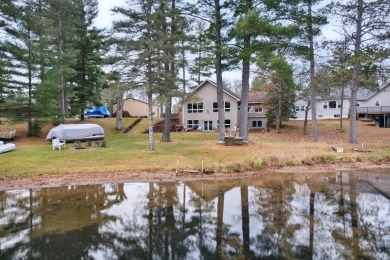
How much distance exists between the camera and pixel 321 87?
26.9 meters

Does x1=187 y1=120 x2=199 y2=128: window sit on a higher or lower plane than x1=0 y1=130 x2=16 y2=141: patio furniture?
higher

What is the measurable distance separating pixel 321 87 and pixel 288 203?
20893 mm

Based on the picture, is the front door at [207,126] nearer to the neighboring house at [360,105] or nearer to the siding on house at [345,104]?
the neighboring house at [360,105]

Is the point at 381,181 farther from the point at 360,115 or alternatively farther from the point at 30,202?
the point at 360,115

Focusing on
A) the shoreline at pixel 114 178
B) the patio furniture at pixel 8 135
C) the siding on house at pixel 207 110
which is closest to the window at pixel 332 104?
the siding on house at pixel 207 110

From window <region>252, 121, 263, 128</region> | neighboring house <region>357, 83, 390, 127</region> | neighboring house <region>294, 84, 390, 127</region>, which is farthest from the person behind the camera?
neighboring house <region>294, 84, 390, 127</region>

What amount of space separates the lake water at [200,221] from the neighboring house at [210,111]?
2572cm

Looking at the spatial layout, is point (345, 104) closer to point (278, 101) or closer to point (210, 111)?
point (278, 101)

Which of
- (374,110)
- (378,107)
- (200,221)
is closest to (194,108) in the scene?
(374,110)

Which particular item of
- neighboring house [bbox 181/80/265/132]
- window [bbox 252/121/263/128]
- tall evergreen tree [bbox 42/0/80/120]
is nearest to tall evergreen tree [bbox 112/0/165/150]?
tall evergreen tree [bbox 42/0/80/120]

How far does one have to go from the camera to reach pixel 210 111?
3797cm

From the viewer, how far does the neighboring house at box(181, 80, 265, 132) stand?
121ft

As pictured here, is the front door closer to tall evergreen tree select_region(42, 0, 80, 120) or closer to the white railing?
tall evergreen tree select_region(42, 0, 80, 120)

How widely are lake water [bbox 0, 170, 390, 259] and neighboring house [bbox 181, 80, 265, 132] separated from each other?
2572 centimetres
